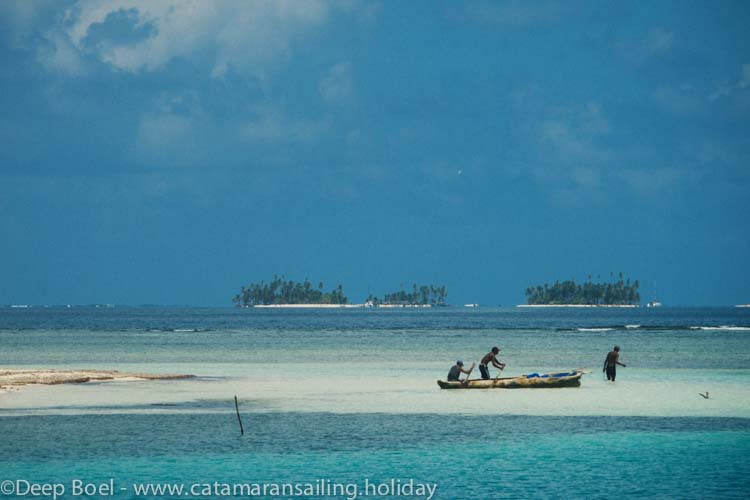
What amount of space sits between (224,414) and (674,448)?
1853 cm

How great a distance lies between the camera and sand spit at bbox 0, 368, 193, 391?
55066 millimetres

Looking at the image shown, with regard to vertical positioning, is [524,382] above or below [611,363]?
below

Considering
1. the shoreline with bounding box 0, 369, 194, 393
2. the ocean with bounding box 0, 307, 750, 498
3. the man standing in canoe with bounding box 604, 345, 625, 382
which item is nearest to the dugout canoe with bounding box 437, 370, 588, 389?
the ocean with bounding box 0, 307, 750, 498

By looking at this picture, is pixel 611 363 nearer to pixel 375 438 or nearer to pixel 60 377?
pixel 375 438

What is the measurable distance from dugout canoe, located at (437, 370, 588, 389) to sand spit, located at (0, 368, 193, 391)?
19762 mm

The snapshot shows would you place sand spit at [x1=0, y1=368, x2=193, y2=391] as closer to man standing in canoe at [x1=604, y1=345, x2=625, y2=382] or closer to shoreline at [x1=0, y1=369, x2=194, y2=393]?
shoreline at [x1=0, y1=369, x2=194, y2=393]

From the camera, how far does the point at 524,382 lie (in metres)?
52.0

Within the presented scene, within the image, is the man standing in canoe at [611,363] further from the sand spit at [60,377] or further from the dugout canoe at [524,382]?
the sand spit at [60,377]

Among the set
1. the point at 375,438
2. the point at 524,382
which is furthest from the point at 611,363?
the point at 375,438

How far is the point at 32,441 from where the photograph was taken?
3388 cm

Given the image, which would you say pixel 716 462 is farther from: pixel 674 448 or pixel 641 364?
pixel 641 364

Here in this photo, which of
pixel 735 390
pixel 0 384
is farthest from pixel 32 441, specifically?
pixel 735 390

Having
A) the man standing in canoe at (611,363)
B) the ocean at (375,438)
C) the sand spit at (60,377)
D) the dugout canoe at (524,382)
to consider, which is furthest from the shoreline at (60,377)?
the man standing in canoe at (611,363)

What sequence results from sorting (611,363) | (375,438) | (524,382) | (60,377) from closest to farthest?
(375,438)
(524,382)
(611,363)
(60,377)
